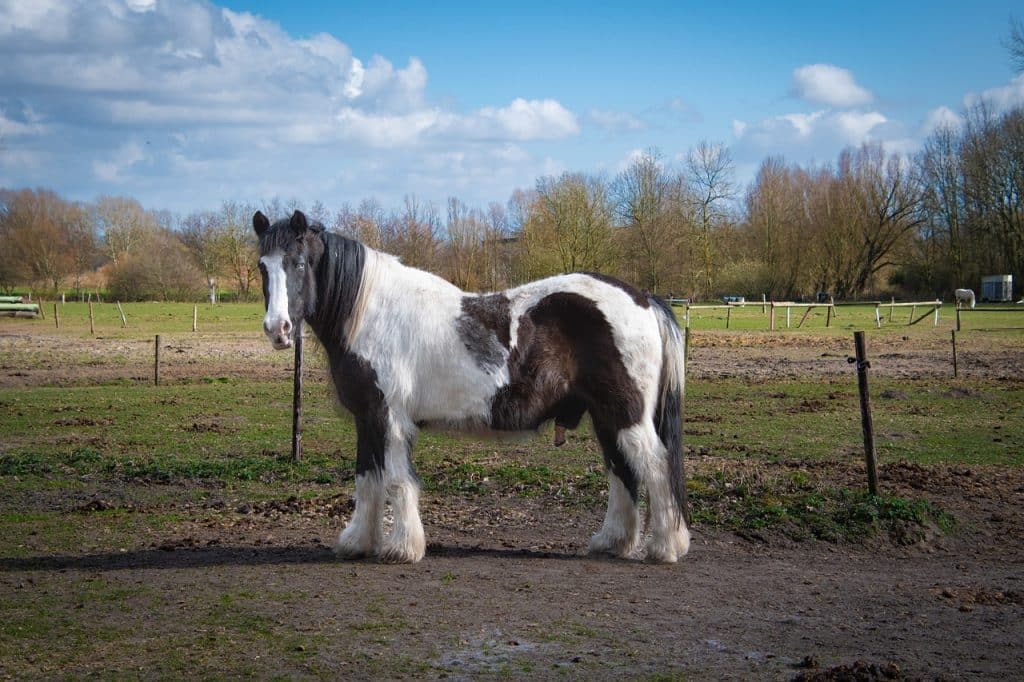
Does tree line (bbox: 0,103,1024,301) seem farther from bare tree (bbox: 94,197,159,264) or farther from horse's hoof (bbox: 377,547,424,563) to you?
horse's hoof (bbox: 377,547,424,563)

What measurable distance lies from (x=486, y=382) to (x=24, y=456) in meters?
7.19

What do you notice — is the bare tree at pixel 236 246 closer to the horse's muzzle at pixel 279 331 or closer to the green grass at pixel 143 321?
the green grass at pixel 143 321

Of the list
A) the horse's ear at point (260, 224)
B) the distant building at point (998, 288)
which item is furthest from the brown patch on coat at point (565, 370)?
the distant building at point (998, 288)

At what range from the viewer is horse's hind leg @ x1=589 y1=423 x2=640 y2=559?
675 cm

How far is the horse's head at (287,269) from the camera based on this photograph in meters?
6.21

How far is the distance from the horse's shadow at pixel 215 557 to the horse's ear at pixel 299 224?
8.08 feet

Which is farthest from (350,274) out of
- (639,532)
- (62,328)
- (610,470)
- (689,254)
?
(689,254)

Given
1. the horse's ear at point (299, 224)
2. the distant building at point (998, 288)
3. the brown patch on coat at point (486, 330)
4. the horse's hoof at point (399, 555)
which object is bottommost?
the horse's hoof at point (399, 555)

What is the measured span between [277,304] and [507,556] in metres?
2.61

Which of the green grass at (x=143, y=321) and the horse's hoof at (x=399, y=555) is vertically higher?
the green grass at (x=143, y=321)

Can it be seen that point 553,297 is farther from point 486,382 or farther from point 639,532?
point 639,532

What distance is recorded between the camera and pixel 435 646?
4.91 meters

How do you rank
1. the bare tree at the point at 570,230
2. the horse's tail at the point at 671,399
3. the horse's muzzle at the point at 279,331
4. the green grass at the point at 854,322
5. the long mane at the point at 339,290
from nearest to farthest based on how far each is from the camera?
the horse's muzzle at the point at 279,331 < the long mane at the point at 339,290 < the horse's tail at the point at 671,399 < the green grass at the point at 854,322 < the bare tree at the point at 570,230

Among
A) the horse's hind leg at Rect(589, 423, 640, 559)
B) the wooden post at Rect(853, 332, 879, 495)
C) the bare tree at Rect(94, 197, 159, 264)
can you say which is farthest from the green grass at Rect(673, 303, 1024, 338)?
the bare tree at Rect(94, 197, 159, 264)
